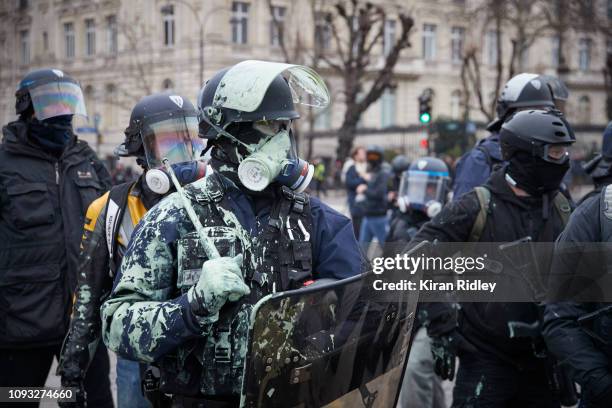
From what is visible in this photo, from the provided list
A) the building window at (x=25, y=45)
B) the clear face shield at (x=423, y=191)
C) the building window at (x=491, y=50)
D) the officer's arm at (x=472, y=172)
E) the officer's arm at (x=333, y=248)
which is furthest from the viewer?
the building window at (x=491, y=50)

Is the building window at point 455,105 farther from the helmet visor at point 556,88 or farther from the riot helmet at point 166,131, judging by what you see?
the riot helmet at point 166,131

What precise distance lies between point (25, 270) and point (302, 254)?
2.18 meters

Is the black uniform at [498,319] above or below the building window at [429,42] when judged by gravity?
below

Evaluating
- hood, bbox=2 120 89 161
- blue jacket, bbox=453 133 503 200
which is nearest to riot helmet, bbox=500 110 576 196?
blue jacket, bbox=453 133 503 200

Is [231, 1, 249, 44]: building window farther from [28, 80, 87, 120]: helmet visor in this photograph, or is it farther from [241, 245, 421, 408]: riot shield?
[241, 245, 421, 408]: riot shield

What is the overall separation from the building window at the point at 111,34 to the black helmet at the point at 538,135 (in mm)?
10756

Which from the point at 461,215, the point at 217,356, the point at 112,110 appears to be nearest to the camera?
the point at 217,356

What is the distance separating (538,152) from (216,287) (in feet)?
7.43

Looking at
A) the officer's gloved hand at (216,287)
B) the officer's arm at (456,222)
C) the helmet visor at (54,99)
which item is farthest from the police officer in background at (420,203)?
the officer's gloved hand at (216,287)

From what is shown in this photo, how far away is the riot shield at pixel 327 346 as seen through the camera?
76.9 inches

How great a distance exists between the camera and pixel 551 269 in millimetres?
3430

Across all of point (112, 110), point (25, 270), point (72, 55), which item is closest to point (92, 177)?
point (25, 270)

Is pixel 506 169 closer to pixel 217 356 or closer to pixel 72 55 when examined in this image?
pixel 217 356

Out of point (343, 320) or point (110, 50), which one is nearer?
point (343, 320)
